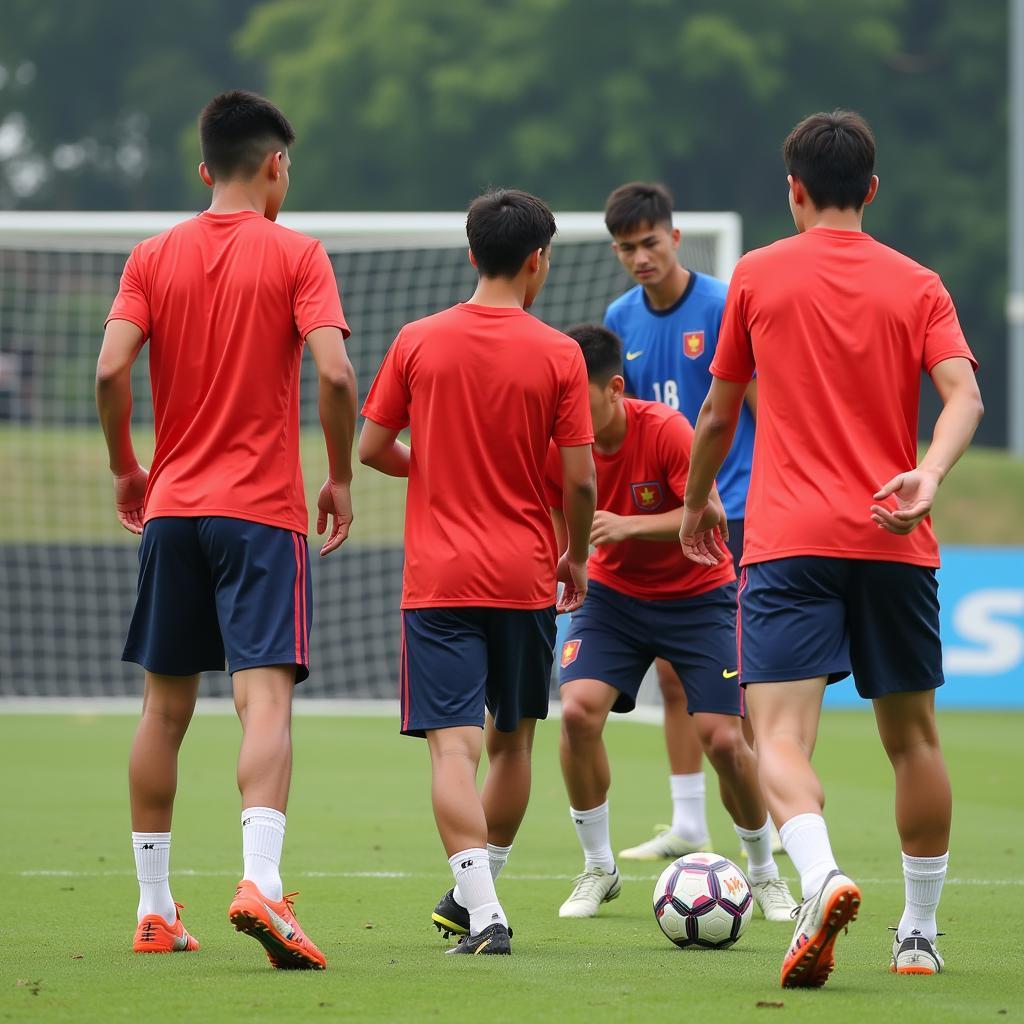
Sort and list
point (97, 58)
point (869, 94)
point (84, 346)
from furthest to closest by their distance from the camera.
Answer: point (97, 58) < point (869, 94) < point (84, 346)

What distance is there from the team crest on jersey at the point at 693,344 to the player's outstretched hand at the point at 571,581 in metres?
1.81

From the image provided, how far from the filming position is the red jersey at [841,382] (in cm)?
450

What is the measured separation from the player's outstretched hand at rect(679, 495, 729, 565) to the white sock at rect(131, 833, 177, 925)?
1676mm

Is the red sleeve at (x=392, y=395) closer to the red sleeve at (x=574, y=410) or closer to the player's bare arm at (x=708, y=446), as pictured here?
the red sleeve at (x=574, y=410)

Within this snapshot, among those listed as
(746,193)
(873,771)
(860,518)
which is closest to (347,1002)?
(860,518)

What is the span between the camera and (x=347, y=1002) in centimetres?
418

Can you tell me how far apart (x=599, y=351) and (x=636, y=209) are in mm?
1238

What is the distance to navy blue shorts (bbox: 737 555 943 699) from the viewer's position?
4.50 m

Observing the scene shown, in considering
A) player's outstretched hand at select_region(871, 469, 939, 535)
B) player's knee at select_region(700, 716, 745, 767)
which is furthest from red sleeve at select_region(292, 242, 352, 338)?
player's knee at select_region(700, 716, 745, 767)

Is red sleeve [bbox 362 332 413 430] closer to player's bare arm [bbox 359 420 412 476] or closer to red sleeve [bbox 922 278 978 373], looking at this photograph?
player's bare arm [bbox 359 420 412 476]

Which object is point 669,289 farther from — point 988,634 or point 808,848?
point 988,634

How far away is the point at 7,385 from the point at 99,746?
6.92 m

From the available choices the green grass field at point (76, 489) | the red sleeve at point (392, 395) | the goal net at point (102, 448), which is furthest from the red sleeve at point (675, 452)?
the green grass field at point (76, 489)

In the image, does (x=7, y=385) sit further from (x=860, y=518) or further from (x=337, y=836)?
(x=860, y=518)
